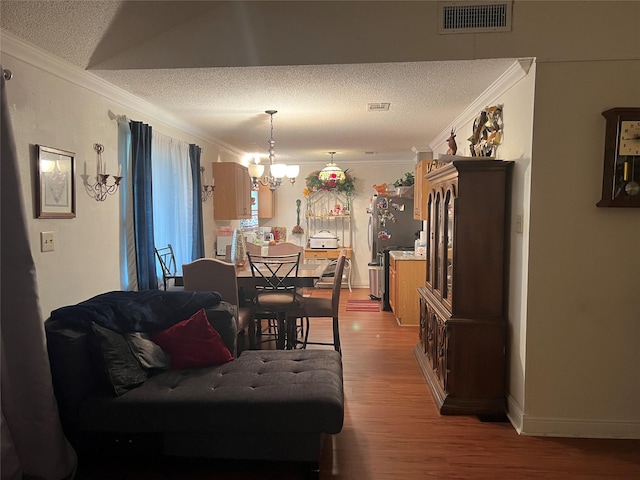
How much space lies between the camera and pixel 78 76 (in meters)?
2.85

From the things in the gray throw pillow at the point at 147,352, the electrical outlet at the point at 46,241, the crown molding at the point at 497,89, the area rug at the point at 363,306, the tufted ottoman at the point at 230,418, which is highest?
the crown molding at the point at 497,89

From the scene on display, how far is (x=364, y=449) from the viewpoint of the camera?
2.58m

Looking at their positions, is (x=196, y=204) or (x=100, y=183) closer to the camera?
(x=100, y=183)

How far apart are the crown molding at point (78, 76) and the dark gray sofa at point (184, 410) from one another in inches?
56.3

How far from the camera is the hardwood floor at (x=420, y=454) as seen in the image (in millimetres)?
2332

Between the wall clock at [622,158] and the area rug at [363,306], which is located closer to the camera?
the wall clock at [622,158]

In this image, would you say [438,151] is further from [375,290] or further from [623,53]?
[623,53]

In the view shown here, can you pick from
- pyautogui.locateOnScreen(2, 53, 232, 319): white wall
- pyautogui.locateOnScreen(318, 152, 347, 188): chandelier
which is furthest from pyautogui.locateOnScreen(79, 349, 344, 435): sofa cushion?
pyautogui.locateOnScreen(318, 152, 347, 188): chandelier

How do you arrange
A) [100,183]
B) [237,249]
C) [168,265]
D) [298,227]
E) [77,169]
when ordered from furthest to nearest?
1. [298,227]
2. [237,249]
3. [168,265]
4. [100,183]
5. [77,169]

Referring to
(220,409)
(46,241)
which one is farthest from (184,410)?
(46,241)

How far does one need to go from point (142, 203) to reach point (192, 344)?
4.54 feet

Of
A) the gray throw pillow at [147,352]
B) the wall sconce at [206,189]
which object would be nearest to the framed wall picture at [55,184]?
the gray throw pillow at [147,352]

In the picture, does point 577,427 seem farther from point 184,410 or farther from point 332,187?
point 332,187

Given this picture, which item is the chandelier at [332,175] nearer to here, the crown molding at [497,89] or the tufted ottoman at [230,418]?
the crown molding at [497,89]
